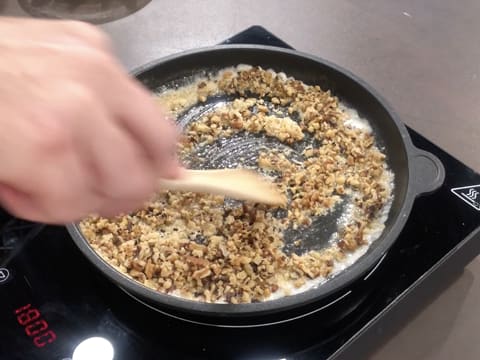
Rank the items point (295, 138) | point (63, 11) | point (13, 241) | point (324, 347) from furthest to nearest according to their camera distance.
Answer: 1. point (63, 11)
2. point (295, 138)
3. point (13, 241)
4. point (324, 347)

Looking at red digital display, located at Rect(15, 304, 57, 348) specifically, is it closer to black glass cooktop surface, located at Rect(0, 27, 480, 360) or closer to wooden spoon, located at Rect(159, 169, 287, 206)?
black glass cooktop surface, located at Rect(0, 27, 480, 360)

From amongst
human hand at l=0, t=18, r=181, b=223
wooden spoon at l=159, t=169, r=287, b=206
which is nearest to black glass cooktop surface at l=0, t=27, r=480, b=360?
wooden spoon at l=159, t=169, r=287, b=206

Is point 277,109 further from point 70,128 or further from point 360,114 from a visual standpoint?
point 70,128

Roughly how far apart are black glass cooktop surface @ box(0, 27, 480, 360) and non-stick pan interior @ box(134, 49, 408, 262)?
6 cm

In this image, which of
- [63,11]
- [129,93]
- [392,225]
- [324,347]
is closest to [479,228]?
[392,225]

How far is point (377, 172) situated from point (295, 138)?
0.13 metres

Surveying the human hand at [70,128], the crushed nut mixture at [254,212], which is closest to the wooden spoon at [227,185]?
the crushed nut mixture at [254,212]

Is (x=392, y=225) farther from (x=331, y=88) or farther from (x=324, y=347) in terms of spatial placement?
(x=331, y=88)

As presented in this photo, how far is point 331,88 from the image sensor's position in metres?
0.97

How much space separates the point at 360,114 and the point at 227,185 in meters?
0.30

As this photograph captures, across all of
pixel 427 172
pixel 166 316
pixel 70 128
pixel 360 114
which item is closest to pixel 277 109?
pixel 360 114

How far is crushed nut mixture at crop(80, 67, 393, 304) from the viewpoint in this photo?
76 centimetres

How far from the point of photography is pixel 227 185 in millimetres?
733

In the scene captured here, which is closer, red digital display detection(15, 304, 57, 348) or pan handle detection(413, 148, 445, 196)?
red digital display detection(15, 304, 57, 348)
